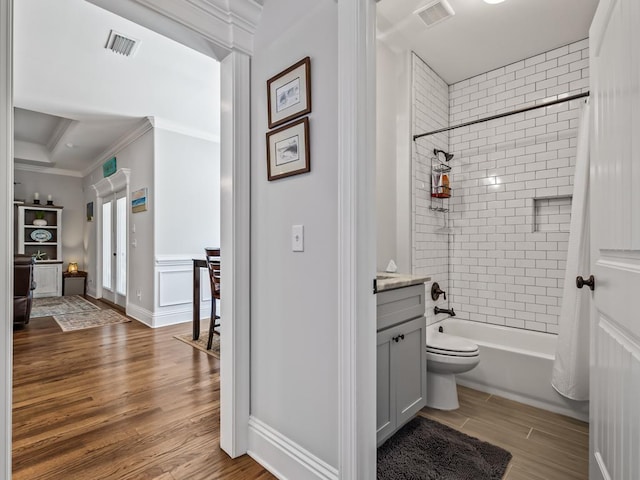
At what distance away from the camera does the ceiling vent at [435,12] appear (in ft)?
7.34

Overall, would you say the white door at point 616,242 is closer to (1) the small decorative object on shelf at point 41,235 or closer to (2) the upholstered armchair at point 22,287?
(2) the upholstered armchair at point 22,287

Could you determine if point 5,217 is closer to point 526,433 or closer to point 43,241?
point 526,433

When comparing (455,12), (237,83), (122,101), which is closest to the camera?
(237,83)

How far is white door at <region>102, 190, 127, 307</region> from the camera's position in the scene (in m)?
5.54

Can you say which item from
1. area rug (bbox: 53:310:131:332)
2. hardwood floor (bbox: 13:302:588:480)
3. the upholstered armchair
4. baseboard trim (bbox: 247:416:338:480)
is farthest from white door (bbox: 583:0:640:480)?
the upholstered armchair

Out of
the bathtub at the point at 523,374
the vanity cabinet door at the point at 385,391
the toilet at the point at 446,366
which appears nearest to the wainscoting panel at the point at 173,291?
the bathtub at the point at 523,374

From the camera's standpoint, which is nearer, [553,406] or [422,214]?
[553,406]

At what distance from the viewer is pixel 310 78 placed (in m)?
1.47

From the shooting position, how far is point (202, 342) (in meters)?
3.66

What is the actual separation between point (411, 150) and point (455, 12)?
100 centimetres

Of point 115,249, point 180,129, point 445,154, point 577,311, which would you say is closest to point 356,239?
point 577,311

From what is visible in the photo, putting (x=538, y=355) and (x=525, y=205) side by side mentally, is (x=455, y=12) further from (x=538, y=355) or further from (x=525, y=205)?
(x=538, y=355)

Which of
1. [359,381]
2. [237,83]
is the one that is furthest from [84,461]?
[237,83]

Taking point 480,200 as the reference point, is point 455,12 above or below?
above
